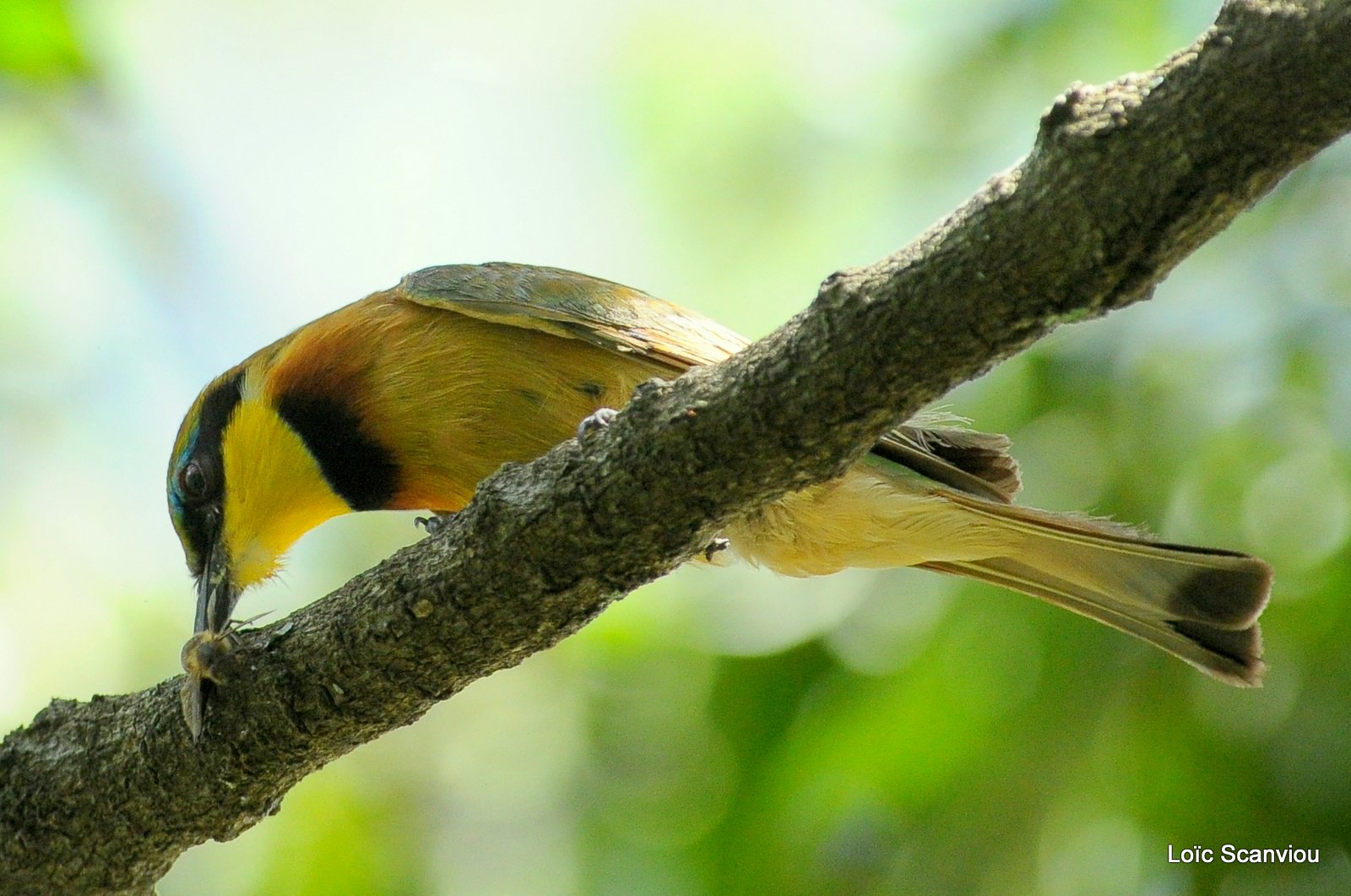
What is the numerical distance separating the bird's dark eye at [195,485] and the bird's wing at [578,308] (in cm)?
92

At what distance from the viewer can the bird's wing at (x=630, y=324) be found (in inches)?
146

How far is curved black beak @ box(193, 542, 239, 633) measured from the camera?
3.98 meters

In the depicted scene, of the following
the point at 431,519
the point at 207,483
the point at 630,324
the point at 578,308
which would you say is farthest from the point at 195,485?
the point at 630,324

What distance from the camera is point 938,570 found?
13.6ft

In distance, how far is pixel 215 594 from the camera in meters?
4.03

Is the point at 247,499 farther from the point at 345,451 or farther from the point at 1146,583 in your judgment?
the point at 1146,583

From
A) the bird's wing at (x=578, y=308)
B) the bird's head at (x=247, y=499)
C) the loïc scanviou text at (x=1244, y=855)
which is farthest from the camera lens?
the bird's head at (x=247, y=499)

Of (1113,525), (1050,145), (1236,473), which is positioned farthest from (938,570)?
(1050,145)

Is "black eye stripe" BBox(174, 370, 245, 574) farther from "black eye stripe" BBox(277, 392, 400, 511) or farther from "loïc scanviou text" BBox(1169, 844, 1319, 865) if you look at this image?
"loïc scanviou text" BBox(1169, 844, 1319, 865)

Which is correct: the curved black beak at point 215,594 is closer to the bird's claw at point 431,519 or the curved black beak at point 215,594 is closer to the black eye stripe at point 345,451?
the black eye stripe at point 345,451

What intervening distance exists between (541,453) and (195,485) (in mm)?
1265

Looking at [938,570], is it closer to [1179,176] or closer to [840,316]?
[840,316]

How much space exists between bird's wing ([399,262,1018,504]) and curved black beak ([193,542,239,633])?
1.06 metres

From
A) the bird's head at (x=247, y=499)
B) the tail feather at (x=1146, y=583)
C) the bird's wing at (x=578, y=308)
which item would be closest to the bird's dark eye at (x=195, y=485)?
the bird's head at (x=247, y=499)
